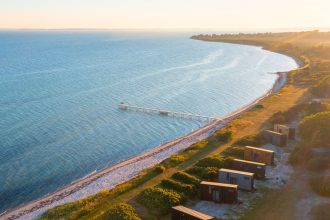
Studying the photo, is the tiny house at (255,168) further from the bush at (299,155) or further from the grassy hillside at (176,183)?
the bush at (299,155)

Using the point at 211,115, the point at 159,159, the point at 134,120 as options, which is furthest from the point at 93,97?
the point at 159,159

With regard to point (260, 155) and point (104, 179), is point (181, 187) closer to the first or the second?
point (260, 155)

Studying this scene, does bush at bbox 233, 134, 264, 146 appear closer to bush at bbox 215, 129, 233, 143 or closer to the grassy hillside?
the grassy hillside

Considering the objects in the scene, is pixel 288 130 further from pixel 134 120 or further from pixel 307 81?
pixel 307 81

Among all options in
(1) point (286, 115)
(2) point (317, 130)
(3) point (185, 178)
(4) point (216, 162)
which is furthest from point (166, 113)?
(3) point (185, 178)

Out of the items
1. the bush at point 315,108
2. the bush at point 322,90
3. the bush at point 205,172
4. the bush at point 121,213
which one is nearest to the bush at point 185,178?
the bush at point 205,172

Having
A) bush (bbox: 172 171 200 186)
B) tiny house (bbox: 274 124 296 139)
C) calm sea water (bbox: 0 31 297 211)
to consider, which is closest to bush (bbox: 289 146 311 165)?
tiny house (bbox: 274 124 296 139)

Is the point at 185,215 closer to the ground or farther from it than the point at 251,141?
farther from it

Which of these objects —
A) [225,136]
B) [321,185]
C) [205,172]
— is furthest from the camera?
[225,136]

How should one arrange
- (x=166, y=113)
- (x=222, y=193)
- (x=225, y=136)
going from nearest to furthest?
(x=222, y=193) → (x=225, y=136) → (x=166, y=113)
